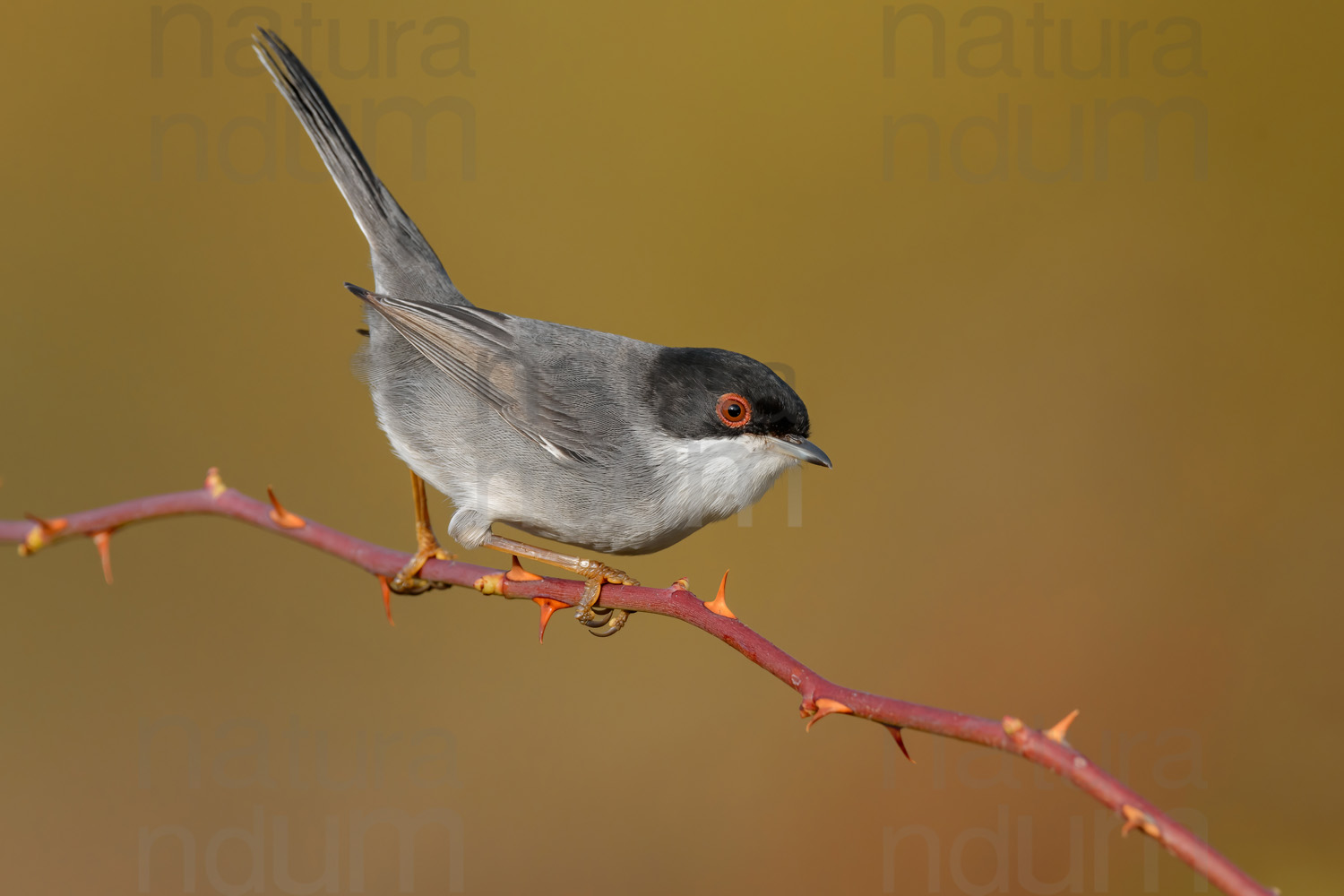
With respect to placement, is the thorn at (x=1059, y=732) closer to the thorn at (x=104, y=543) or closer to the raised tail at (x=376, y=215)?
the thorn at (x=104, y=543)

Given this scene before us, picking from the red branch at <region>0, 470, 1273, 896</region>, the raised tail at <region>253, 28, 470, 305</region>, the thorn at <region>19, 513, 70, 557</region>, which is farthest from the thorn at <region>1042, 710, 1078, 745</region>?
the raised tail at <region>253, 28, 470, 305</region>

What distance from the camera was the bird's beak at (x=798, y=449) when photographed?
2254 millimetres

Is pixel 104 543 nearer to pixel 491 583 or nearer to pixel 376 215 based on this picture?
pixel 491 583

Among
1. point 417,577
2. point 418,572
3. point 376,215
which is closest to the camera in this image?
point 418,572

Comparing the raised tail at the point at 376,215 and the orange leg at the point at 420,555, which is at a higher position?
the raised tail at the point at 376,215

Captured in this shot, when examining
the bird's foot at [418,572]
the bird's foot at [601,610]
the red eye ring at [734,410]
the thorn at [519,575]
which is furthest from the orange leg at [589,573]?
the red eye ring at [734,410]

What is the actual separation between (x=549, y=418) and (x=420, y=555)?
0.63 meters

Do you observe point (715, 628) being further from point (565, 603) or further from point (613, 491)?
point (613, 491)

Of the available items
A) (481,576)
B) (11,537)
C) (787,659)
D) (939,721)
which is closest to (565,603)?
(481,576)

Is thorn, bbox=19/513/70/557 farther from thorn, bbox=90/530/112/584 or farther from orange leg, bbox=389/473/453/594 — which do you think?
orange leg, bbox=389/473/453/594

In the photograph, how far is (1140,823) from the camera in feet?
3.84

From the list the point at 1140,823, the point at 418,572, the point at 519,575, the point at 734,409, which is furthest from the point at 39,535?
the point at 1140,823

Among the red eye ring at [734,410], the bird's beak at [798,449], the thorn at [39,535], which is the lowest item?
the thorn at [39,535]

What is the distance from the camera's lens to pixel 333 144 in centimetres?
288
